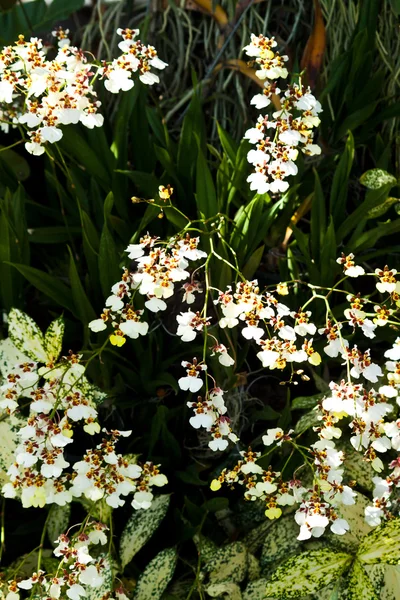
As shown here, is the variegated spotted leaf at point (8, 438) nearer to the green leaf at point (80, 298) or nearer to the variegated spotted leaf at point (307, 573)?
the green leaf at point (80, 298)

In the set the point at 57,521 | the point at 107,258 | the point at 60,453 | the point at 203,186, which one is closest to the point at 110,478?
the point at 60,453

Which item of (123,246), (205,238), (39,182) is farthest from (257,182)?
(39,182)

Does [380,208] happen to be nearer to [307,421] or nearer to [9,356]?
[307,421]

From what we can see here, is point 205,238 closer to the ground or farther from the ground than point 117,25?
closer to the ground

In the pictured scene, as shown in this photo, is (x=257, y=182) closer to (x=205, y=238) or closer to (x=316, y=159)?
(x=205, y=238)

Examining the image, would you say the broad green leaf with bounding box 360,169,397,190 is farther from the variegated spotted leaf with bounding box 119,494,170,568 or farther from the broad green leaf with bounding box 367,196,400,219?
Result: the variegated spotted leaf with bounding box 119,494,170,568

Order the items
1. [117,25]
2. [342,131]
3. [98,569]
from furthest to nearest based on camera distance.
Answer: [117,25]
[342,131]
[98,569]

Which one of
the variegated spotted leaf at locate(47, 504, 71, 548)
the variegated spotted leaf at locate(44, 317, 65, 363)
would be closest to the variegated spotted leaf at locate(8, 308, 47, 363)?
the variegated spotted leaf at locate(44, 317, 65, 363)
